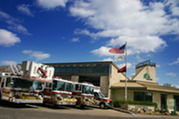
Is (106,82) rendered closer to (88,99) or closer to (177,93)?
(88,99)

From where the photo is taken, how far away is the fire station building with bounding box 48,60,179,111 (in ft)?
83.0

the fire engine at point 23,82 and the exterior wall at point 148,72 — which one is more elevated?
the exterior wall at point 148,72

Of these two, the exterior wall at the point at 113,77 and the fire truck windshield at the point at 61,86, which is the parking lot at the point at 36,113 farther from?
the exterior wall at the point at 113,77

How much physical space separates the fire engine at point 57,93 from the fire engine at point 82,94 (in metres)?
1.86

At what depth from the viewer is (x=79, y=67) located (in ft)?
103

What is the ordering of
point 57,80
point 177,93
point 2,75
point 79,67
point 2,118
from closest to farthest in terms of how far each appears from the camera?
point 2,118
point 2,75
point 57,80
point 177,93
point 79,67

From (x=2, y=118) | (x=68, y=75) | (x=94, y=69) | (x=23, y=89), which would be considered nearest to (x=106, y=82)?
(x=94, y=69)

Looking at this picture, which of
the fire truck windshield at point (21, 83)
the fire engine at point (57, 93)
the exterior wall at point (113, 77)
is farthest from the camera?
the exterior wall at point (113, 77)

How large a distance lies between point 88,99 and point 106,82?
33.1 ft

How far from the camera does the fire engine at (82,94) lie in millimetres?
17672

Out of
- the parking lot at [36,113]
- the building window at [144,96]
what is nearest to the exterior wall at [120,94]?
the building window at [144,96]

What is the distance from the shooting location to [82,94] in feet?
58.6

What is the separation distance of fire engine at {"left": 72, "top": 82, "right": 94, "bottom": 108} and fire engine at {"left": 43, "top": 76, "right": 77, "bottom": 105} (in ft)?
6.11

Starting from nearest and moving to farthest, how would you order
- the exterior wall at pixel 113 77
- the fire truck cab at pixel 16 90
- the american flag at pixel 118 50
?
the fire truck cab at pixel 16 90 → the american flag at pixel 118 50 → the exterior wall at pixel 113 77
